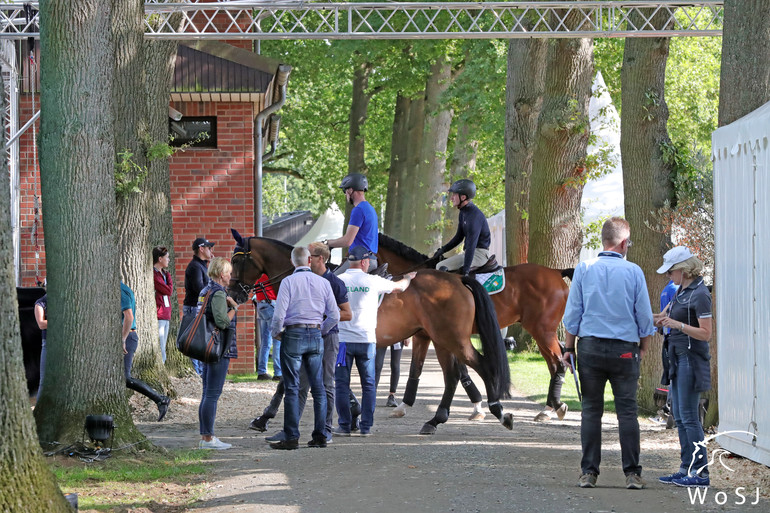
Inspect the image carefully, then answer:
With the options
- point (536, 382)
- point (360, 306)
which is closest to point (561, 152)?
point (536, 382)

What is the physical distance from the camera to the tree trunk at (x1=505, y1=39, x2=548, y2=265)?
21.2 m

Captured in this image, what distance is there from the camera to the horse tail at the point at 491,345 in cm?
1176

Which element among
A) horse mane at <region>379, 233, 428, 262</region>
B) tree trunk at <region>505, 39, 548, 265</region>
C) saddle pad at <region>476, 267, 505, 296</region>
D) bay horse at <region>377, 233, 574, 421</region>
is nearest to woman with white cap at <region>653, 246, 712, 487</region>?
horse mane at <region>379, 233, 428, 262</region>

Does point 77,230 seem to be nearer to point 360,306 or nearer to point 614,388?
point 360,306

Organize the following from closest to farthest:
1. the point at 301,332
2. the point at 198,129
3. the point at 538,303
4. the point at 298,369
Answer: the point at 301,332, the point at 298,369, the point at 538,303, the point at 198,129

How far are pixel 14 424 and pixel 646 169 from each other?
9.17 meters

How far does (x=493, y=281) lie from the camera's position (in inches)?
545

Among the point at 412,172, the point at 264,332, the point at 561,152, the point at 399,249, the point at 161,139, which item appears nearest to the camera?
the point at 399,249

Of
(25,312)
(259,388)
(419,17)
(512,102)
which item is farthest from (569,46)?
(25,312)

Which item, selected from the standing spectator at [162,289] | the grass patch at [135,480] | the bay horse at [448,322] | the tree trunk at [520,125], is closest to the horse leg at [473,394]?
the bay horse at [448,322]

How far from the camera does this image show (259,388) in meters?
16.2

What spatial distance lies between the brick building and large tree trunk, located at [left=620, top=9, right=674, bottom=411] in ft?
23.1

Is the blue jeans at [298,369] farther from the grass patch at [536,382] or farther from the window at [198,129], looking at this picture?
the window at [198,129]

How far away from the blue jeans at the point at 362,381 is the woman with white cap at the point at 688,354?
11.2ft
